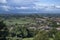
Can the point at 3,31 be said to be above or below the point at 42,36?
above

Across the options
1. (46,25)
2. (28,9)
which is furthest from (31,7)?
(46,25)

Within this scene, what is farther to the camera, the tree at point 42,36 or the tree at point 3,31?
the tree at point 3,31

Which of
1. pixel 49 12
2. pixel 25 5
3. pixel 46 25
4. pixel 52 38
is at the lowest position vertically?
pixel 52 38

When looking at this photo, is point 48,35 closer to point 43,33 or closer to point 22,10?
point 43,33

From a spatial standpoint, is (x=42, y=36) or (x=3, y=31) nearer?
(x=42, y=36)

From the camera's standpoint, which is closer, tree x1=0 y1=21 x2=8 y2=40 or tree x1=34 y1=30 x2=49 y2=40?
tree x1=34 y1=30 x2=49 y2=40

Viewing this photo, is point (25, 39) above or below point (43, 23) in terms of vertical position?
below

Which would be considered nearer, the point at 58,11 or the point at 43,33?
the point at 43,33

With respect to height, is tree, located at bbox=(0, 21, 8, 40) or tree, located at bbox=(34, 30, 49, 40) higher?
tree, located at bbox=(0, 21, 8, 40)

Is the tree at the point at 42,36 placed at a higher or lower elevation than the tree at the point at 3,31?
lower

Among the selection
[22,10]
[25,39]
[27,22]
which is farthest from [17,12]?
[25,39]
